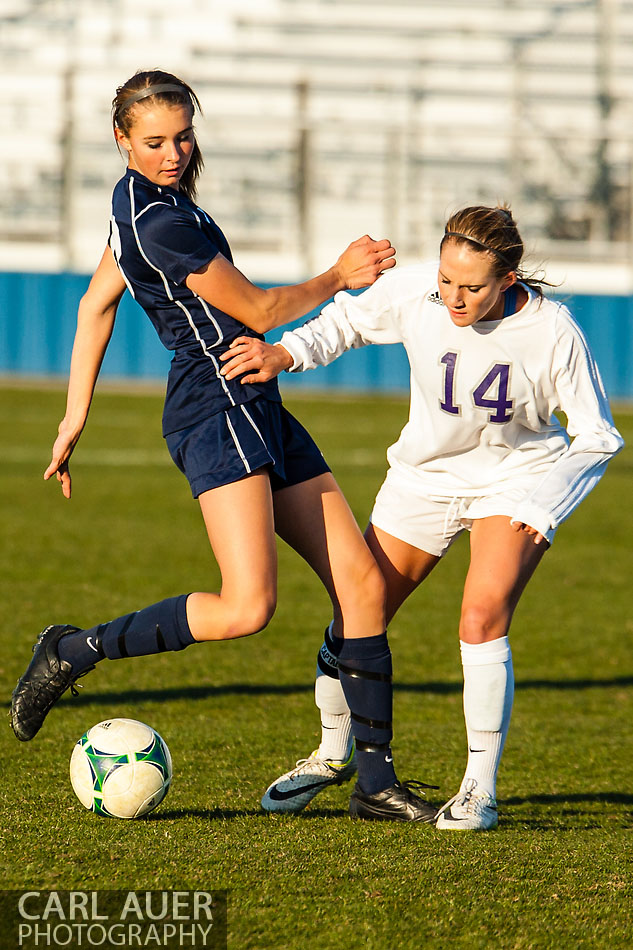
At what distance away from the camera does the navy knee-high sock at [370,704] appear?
152 inches

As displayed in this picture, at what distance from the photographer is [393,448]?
432cm

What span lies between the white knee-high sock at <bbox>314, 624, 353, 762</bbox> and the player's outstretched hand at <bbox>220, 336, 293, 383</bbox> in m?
0.98

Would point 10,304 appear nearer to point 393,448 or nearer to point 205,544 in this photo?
point 205,544

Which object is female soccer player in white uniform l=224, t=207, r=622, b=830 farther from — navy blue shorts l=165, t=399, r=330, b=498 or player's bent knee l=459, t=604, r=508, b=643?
navy blue shorts l=165, t=399, r=330, b=498

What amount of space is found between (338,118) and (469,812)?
20540mm

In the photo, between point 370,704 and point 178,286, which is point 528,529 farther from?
point 178,286

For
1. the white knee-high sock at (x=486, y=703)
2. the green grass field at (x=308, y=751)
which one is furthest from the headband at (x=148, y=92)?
the green grass field at (x=308, y=751)

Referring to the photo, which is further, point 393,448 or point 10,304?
point 10,304

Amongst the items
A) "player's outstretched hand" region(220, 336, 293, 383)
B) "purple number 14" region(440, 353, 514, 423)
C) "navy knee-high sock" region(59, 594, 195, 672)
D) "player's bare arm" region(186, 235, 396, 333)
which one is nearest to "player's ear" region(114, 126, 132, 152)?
"player's bare arm" region(186, 235, 396, 333)

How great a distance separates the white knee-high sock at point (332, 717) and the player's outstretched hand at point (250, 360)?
3.23 feet

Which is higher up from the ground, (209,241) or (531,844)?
(209,241)

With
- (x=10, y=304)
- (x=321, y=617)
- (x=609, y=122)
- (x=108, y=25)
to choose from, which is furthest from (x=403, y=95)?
(x=321, y=617)

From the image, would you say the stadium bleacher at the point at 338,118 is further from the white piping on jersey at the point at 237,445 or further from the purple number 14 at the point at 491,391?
the white piping on jersey at the point at 237,445

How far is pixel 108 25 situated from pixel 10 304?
31.4ft
